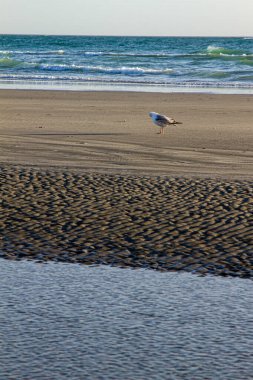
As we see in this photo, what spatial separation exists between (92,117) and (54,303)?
13869 millimetres

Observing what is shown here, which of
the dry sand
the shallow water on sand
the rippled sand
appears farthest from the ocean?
the shallow water on sand

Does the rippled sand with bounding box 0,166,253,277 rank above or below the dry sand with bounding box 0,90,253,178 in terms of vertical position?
below

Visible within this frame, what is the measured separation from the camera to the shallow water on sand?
4.92 metres

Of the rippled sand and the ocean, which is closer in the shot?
the rippled sand

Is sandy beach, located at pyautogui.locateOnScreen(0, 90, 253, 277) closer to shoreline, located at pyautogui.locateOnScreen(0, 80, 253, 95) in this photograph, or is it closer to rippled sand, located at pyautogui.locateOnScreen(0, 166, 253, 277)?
rippled sand, located at pyautogui.locateOnScreen(0, 166, 253, 277)

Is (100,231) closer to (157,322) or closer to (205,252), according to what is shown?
(205,252)

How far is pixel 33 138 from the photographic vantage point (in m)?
15.1

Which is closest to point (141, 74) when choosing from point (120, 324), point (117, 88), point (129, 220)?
point (117, 88)

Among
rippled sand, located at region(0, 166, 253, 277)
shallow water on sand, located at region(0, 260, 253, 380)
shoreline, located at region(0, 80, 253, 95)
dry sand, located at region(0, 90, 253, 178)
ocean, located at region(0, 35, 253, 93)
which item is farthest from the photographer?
ocean, located at region(0, 35, 253, 93)

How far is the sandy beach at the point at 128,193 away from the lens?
7.56m

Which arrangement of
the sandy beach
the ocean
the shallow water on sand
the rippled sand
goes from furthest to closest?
1. the ocean
2. the sandy beach
3. the rippled sand
4. the shallow water on sand

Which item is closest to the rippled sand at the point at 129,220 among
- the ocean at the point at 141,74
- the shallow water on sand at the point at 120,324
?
the shallow water on sand at the point at 120,324

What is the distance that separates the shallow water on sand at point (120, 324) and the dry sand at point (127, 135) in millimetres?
5026

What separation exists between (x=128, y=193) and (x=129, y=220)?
1.29 m
